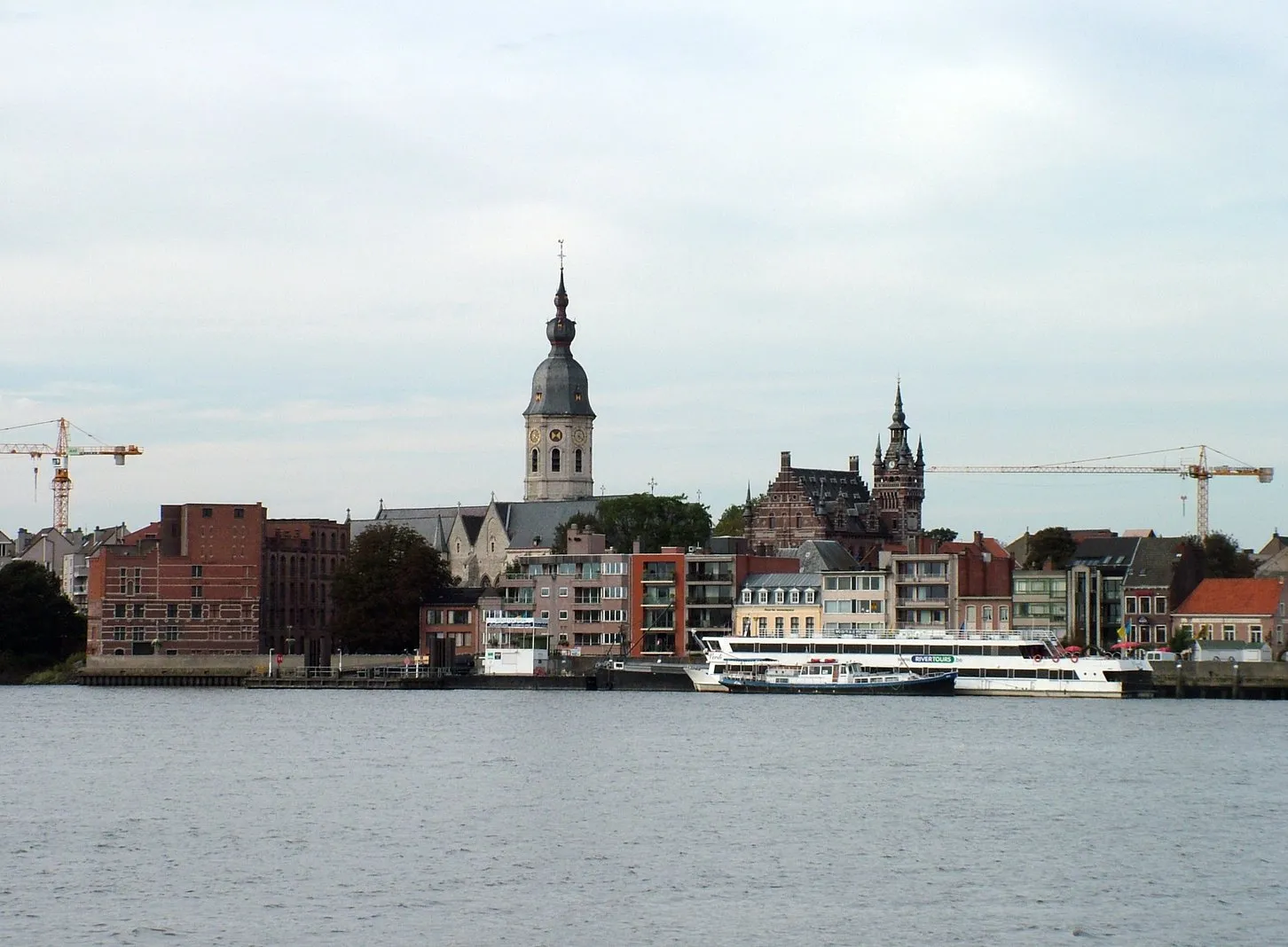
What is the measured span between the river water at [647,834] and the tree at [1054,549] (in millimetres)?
57502

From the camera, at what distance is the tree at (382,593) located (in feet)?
523

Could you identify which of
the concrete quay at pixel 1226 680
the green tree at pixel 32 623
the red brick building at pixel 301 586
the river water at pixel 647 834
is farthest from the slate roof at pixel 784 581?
the green tree at pixel 32 623

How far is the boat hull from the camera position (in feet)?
426

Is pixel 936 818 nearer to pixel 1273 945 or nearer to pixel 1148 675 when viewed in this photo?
pixel 1273 945

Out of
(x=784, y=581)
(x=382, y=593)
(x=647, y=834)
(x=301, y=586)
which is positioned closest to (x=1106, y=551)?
(x=784, y=581)

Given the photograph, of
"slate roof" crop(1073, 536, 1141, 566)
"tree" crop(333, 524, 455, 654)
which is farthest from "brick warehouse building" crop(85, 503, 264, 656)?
"slate roof" crop(1073, 536, 1141, 566)

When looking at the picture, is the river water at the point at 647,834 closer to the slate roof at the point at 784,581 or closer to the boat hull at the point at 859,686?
the boat hull at the point at 859,686

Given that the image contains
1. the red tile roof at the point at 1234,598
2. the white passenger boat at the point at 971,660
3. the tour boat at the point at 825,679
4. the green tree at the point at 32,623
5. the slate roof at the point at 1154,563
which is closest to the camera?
the white passenger boat at the point at 971,660

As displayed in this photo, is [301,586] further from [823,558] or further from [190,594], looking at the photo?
[823,558]

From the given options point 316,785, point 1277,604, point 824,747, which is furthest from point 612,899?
point 1277,604

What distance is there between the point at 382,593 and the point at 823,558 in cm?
3082

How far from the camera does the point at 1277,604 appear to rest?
136625 mm

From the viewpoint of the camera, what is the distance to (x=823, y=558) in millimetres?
155125

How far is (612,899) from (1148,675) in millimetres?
83632
